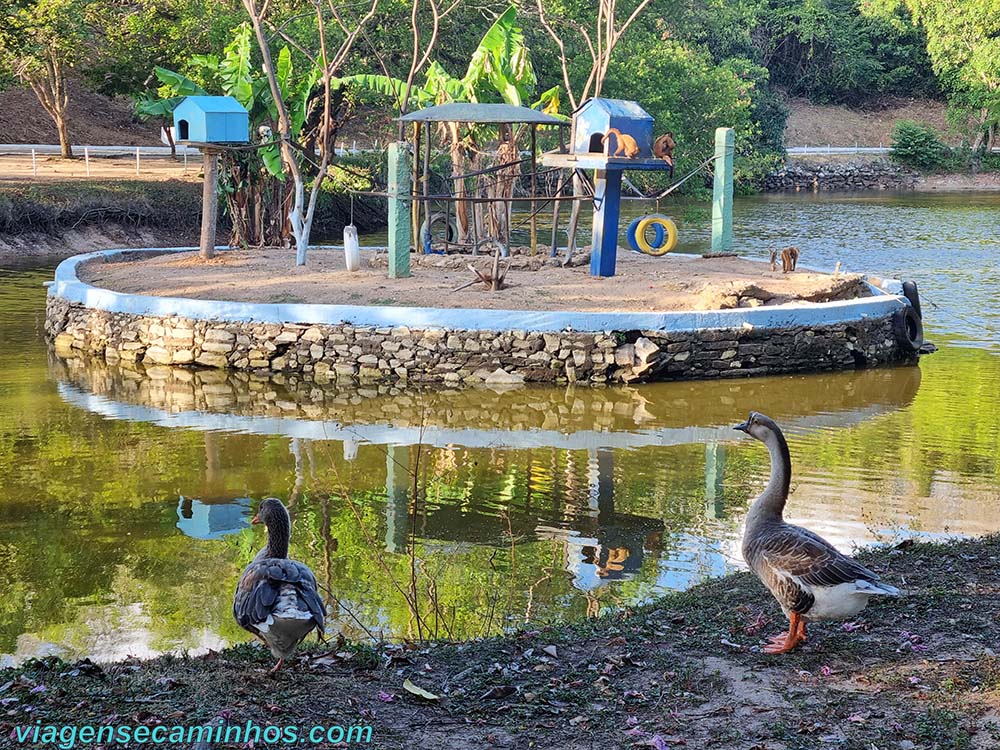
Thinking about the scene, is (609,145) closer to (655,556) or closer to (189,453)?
(189,453)

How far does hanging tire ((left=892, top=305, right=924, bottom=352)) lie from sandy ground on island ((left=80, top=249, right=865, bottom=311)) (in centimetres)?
81

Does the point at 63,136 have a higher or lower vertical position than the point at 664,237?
higher

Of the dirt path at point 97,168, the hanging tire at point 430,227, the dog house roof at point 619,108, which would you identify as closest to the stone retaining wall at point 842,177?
the dirt path at point 97,168

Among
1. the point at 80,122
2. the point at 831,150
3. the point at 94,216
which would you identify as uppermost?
the point at 80,122

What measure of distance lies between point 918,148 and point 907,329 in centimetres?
3920

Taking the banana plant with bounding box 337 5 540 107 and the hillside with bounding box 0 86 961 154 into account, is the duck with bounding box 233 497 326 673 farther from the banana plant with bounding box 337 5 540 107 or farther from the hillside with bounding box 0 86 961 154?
the hillside with bounding box 0 86 961 154

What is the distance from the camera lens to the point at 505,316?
1528 cm

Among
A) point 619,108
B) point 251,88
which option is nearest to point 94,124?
point 251,88

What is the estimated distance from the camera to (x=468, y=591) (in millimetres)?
8203

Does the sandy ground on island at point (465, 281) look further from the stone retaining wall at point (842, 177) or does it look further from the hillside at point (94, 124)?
the stone retaining wall at point (842, 177)

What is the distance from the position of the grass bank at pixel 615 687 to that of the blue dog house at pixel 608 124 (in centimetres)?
1244

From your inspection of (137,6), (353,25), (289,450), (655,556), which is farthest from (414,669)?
(137,6)

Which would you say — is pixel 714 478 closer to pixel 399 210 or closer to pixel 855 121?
pixel 399 210

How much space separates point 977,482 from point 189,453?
774cm
